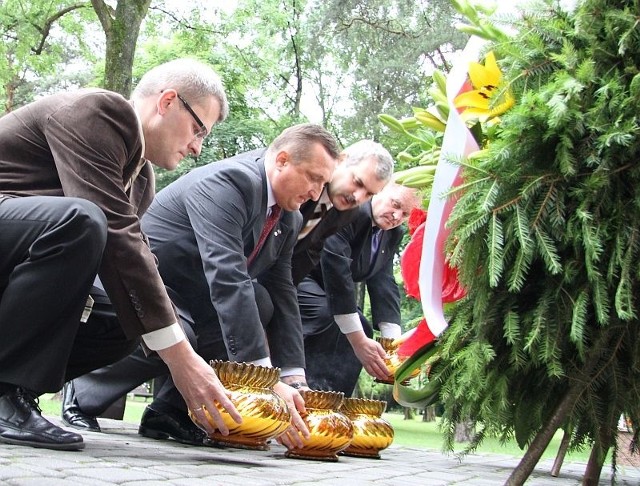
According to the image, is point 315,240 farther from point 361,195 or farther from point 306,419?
point 306,419

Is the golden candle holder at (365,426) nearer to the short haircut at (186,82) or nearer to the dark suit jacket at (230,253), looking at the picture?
the dark suit jacket at (230,253)

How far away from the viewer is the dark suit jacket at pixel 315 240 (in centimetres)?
510

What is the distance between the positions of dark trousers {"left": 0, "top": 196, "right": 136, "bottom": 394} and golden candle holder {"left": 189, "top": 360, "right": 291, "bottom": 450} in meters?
0.59

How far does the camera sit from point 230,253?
3605 mm

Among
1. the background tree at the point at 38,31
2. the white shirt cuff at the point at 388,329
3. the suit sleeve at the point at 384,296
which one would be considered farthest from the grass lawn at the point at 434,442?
the background tree at the point at 38,31

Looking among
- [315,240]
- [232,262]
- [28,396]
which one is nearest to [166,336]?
[28,396]

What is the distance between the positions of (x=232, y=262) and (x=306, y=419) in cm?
80

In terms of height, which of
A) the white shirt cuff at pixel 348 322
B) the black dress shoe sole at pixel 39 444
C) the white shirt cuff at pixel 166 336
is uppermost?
the white shirt cuff at pixel 348 322

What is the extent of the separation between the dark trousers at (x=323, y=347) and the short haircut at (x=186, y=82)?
2.83 m

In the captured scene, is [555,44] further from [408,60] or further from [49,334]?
[408,60]

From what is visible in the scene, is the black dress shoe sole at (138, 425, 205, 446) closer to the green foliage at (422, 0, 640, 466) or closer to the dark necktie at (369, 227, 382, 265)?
the dark necktie at (369, 227, 382, 265)

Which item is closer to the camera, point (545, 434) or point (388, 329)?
point (545, 434)

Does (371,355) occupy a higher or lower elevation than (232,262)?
lower

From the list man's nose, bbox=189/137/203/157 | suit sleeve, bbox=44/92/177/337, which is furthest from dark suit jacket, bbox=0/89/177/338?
man's nose, bbox=189/137/203/157
